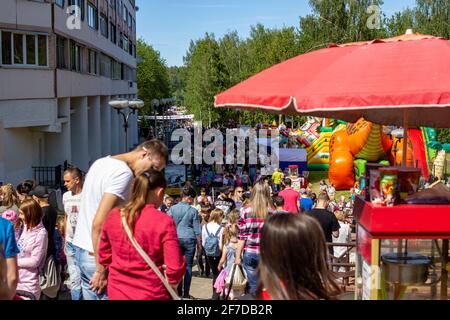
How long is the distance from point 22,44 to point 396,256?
19.1 metres

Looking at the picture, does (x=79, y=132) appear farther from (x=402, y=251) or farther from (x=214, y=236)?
(x=402, y=251)

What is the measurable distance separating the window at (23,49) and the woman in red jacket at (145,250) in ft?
58.9

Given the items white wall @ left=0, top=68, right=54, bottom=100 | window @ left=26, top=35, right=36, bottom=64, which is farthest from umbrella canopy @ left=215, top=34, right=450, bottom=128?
window @ left=26, top=35, right=36, bottom=64

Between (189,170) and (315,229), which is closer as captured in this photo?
(315,229)

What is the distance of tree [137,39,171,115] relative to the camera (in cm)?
7231

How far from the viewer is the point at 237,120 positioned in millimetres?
56562

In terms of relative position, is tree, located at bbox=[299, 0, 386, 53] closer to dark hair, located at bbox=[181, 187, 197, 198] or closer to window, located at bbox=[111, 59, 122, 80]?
window, located at bbox=[111, 59, 122, 80]

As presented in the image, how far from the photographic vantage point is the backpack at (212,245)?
28.8 feet

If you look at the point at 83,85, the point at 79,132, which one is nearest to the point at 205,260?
the point at 83,85

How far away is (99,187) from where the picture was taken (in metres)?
4.68

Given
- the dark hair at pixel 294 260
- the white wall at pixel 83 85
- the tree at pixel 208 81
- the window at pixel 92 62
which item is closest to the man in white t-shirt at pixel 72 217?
the dark hair at pixel 294 260

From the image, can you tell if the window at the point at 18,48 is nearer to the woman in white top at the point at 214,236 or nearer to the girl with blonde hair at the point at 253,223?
the woman in white top at the point at 214,236

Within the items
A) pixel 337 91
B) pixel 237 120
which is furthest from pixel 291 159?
pixel 237 120
